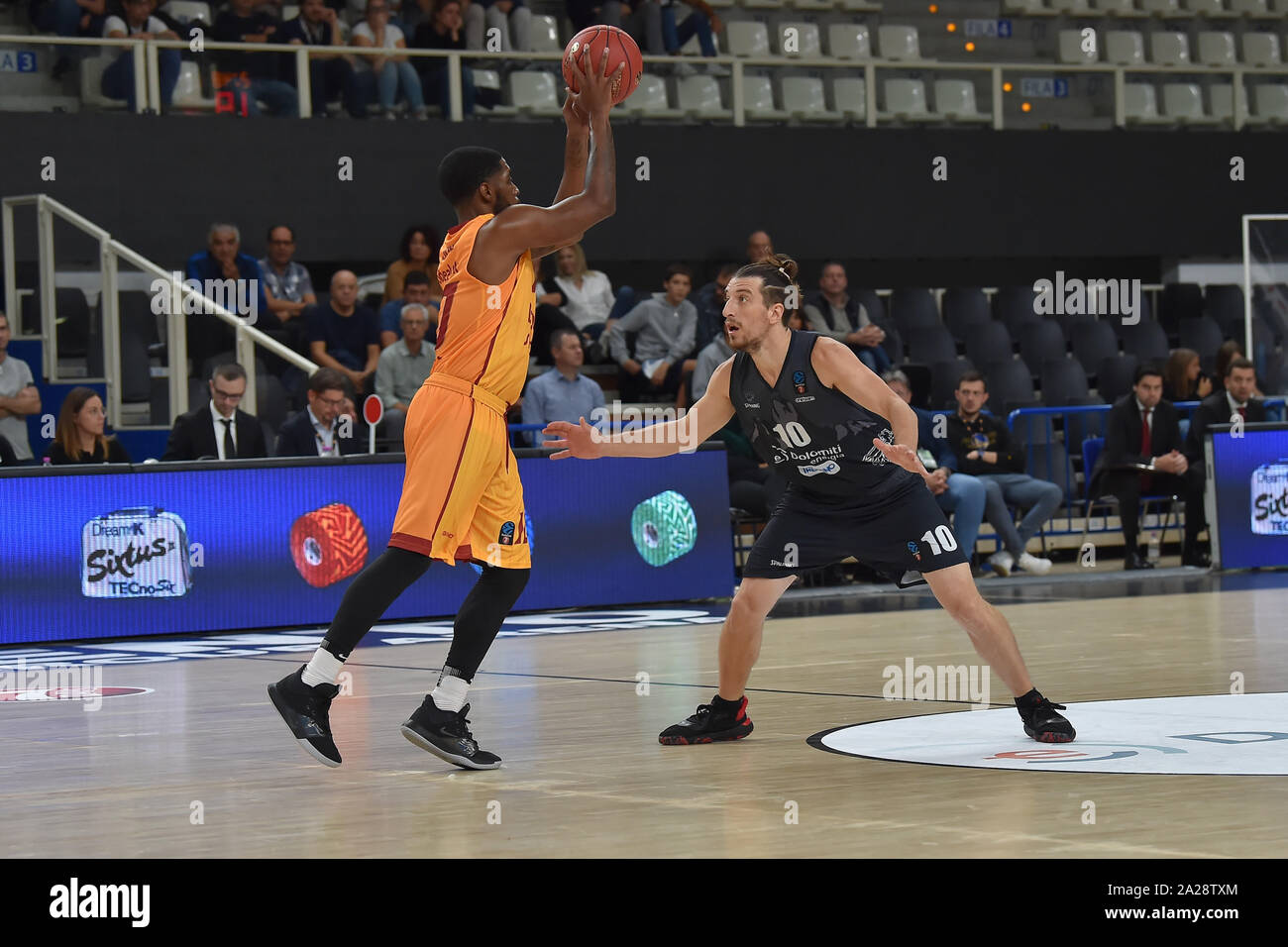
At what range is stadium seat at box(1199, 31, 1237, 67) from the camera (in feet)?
75.7

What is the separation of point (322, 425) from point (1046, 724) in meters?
7.13

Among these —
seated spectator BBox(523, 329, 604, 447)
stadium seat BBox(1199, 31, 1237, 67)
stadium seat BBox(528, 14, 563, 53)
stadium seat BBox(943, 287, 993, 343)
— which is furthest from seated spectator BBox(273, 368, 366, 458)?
stadium seat BBox(1199, 31, 1237, 67)

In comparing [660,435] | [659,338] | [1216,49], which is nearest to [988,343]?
[659,338]

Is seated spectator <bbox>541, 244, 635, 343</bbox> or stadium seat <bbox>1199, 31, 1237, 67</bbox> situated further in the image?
stadium seat <bbox>1199, 31, 1237, 67</bbox>

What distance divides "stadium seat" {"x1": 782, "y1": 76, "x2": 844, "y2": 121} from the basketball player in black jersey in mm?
12831

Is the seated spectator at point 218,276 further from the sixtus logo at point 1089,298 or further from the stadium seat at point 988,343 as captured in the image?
the sixtus logo at point 1089,298

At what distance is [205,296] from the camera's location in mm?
14781

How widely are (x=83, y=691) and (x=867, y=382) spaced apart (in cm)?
432

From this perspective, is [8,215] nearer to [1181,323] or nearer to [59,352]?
[59,352]

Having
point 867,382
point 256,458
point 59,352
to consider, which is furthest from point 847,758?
point 59,352

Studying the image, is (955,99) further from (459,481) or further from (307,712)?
(307,712)

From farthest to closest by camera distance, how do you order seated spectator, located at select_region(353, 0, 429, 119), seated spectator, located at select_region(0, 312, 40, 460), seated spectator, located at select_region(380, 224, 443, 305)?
seated spectator, located at select_region(353, 0, 429, 119), seated spectator, located at select_region(380, 224, 443, 305), seated spectator, located at select_region(0, 312, 40, 460)
